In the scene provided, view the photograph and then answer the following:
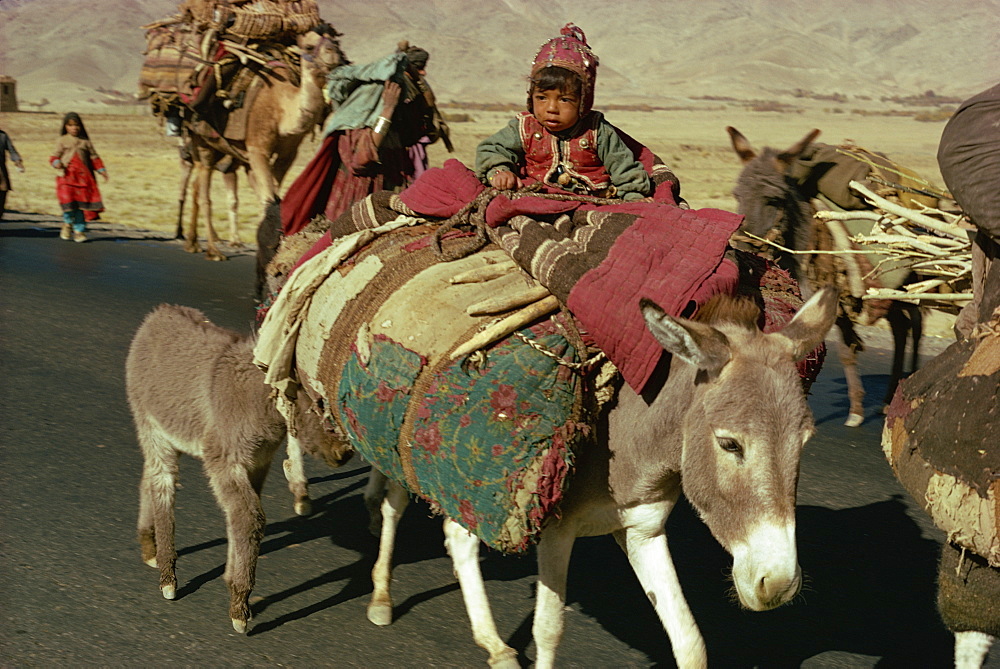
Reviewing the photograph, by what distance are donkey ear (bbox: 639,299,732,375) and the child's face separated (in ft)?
5.19

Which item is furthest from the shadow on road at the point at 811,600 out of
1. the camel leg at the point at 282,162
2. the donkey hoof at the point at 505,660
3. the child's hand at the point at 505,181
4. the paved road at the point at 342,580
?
the camel leg at the point at 282,162

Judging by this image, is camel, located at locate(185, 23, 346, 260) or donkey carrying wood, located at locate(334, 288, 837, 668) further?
camel, located at locate(185, 23, 346, 260)

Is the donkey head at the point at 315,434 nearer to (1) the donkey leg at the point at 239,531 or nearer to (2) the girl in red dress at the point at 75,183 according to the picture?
(1) the donkey leg at the point at 239,531

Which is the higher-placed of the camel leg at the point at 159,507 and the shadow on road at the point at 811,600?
the camel leg at the point at 159,507

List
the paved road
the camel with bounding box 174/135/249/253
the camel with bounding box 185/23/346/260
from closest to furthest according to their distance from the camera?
1. the paved road
2. the camel with bounding box 185/23/346/260
3. the camel with bounding box 174/135/249/253

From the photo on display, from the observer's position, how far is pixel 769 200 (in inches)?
310

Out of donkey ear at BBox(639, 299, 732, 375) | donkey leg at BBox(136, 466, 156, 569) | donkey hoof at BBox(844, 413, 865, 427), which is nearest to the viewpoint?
donkey ear at BBox(639, 299, 732, 375)

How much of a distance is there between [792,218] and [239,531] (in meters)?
5.04

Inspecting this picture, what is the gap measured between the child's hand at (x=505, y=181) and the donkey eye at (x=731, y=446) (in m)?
1.72

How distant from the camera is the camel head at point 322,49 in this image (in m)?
10.7

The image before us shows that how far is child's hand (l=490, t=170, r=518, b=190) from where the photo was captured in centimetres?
455

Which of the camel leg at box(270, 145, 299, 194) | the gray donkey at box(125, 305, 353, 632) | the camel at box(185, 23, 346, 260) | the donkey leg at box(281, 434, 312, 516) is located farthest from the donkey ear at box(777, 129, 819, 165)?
the camel leg at box(270, 145, 299, 194)

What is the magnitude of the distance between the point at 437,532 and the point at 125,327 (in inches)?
222

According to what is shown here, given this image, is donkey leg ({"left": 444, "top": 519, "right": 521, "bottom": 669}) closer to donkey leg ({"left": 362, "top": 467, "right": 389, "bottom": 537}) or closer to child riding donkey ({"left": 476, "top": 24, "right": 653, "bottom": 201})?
donkey leg ({"left": 362, "top": 467, "right": 389, "bottom": 537})
